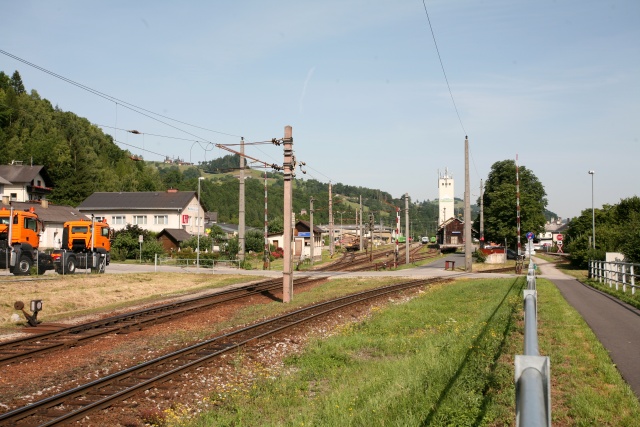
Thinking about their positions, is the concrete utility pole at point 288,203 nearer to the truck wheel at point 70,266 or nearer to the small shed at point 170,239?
the truck wheel at point 70,266

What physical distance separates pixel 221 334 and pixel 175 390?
5.67 metres

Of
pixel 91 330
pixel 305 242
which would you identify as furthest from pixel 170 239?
pixel 91 330

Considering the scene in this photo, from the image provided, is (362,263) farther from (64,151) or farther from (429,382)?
(64,151)

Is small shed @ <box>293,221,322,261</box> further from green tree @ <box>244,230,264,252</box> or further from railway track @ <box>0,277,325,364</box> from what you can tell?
railway track @ <box>0,277,325,364</box>

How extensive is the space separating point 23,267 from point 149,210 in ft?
171

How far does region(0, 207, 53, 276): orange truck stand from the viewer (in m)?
32.5

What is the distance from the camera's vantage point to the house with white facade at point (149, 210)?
83.6 m

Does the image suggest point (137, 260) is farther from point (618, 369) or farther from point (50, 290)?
point (618, 369)

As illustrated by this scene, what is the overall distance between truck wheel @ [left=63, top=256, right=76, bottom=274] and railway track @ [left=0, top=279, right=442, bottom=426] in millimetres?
24052

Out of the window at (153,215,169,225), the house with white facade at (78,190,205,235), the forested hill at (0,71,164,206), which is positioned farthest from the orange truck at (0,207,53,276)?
the forested hill at (0,71,164,206)

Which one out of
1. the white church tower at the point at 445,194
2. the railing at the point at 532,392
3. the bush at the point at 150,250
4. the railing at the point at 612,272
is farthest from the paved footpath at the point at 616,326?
the white church tower at the point at 445,194

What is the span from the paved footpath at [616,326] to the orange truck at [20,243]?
95.8 ft

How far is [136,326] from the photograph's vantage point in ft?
57.4

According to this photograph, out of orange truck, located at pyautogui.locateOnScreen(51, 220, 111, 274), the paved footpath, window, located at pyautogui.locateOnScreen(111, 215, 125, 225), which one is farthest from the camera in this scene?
window, located at pyautogui.locateOnScreen(111, 215, 125, 225)
